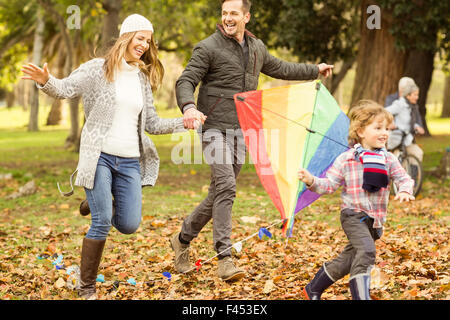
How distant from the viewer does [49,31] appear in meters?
32.8

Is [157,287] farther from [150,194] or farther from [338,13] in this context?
[338,13]

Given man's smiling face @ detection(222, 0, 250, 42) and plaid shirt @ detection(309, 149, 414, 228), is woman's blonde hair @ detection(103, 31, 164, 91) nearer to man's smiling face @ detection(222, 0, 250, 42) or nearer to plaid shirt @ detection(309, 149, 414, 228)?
man's smiling face @ detection(222, 0, 250, 42)

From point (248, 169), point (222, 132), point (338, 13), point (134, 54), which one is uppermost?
point (338, 13)

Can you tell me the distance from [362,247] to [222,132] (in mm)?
1746

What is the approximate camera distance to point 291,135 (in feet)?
17.6

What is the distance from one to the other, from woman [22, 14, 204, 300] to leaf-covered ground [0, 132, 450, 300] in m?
0.62

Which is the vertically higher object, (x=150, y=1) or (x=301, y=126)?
(x=150, y=1)

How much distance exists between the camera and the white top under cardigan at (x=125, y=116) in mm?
5082

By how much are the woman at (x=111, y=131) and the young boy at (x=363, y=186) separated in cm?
143

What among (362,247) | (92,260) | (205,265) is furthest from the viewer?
(205,265)

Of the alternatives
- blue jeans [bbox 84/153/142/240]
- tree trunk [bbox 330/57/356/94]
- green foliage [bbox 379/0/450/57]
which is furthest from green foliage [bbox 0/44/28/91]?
blue jeans [bbox 84/153/142/240]

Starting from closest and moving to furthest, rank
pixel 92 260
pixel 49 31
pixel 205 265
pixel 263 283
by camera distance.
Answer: pixel 92 260 < pixel 263 283 < pixel 205 265 < pixel 49 31

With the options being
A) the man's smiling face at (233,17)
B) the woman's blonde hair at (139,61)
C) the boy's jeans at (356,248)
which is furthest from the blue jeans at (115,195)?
the boy's jeans at (356,248)

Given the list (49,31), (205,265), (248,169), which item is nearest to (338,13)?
(248,169)
